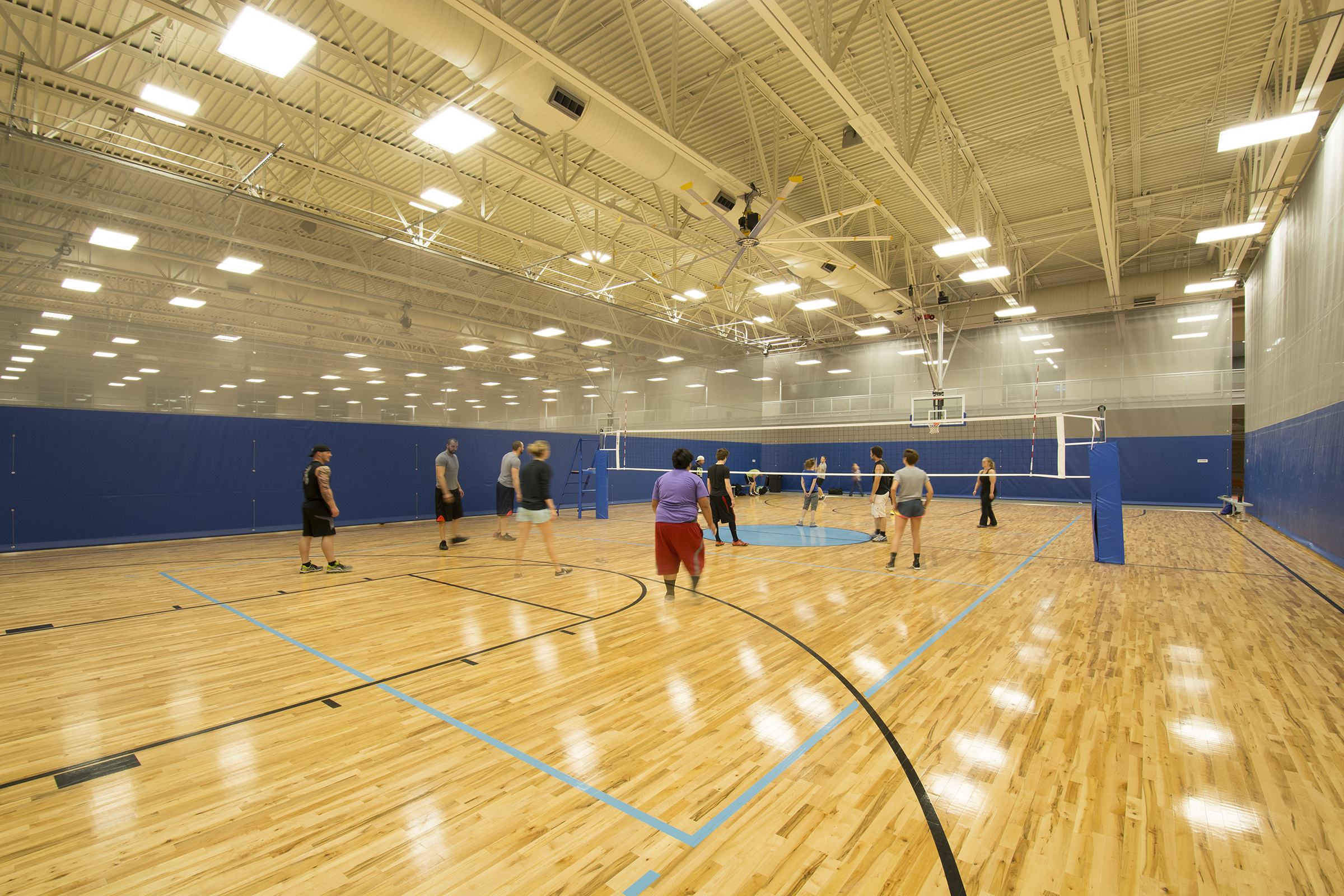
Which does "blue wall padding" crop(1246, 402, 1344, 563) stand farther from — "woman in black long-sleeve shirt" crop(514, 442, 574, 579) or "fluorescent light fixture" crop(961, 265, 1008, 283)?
"woman in black long-sleeve shirt" crop(514, 442, 574, 579)

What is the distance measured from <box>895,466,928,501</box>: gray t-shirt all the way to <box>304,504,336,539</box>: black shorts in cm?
726

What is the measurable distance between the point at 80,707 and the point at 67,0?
8.77m

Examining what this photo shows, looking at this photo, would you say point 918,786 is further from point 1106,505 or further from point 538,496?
point 1106,505

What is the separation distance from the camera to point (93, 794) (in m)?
2.45

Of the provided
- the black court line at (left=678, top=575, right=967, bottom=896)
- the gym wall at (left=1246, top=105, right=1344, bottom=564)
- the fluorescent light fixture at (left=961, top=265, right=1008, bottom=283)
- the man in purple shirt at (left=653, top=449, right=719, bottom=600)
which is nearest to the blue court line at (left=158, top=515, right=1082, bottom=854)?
the black court line at (left=678, top=575, right=967, bottom=896)

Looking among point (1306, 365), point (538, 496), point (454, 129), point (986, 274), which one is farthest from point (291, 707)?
point (986, 274)

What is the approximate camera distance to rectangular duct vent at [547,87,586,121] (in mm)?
7316

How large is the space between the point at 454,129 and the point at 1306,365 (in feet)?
45.5

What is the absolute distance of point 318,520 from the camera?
7.20m

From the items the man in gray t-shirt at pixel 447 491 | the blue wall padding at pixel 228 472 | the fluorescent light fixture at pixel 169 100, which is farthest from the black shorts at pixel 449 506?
the fluorescent light fixture at pixel 169 100

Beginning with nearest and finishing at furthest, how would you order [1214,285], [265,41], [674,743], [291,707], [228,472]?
[674,743], [291,707], [265,41], [228,472], [1214,285]

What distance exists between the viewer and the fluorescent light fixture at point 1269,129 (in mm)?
7039

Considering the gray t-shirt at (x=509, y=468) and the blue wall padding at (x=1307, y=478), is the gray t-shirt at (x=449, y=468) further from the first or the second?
the blue wall padding at (x=1307, y=478)

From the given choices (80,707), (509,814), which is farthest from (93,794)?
(509,814)
